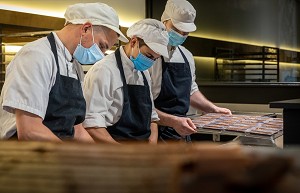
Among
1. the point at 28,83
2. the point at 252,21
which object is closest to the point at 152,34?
the point at 28,83

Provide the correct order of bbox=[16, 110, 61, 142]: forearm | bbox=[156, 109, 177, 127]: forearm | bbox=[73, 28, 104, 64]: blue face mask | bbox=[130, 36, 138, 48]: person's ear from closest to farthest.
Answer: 1. bbox=[16, 110, 61, 142]: forearm
2. bbox=[73, 28, 104, 64]: blue face mask
3. bbox=[130, 36, 138, 48]: person's ear
4. bbox=[156, 109, 177, 127]: forearm

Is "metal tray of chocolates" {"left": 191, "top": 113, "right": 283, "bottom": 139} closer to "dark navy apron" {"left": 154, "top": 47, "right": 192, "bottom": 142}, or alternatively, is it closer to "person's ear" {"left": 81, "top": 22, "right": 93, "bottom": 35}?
"dark navy apron" {"left": 154, "top": 47, "right": 192, "bottom": 142}

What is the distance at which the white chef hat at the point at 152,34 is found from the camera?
2.00 m

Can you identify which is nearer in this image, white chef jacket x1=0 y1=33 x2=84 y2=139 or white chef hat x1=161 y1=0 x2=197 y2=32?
white chef jacket x1=0 y1=33 x2=84 y2=139

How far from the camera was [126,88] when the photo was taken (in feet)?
6.52

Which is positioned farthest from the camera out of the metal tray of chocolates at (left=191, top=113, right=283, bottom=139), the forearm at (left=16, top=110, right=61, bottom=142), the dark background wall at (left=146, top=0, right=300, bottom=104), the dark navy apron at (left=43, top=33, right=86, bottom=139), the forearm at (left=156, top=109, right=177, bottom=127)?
the dark background wall at (left=146, top=0, right=300, bottom=104)

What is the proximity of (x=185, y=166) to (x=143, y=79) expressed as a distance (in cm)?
185

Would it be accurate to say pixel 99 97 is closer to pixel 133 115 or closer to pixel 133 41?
pixel 133 115

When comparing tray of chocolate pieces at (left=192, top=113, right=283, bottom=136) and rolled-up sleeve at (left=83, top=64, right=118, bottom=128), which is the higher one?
rolled-up sleeve at (left=83, top=64, right=118, bottom=128)

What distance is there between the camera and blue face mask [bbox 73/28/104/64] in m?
1.64

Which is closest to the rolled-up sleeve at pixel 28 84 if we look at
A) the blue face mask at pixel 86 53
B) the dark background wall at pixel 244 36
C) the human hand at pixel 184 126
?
the blue face mask at pixel 86 53

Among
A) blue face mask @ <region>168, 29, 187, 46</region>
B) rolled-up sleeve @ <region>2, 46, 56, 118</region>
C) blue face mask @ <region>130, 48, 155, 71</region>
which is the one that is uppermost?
blue face mask @ <region>168, 29, 187, 46</region>

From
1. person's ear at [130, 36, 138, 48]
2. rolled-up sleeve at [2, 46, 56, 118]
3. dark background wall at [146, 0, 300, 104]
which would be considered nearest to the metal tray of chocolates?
person's ear at [130, 36, 138, 48]

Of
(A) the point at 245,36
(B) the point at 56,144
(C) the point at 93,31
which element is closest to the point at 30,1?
(C) the point at 93,31
